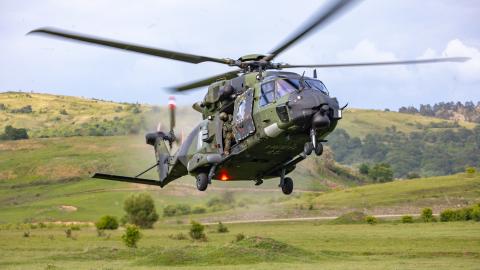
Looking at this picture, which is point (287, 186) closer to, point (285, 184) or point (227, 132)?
point (285, 184)

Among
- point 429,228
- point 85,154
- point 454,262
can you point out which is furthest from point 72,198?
point 454,262

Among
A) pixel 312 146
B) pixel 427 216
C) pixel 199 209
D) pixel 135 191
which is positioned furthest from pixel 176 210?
pixel 312 146

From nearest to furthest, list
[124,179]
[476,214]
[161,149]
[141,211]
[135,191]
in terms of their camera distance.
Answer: [124,179]
[161,149]
[476,214]
[141,211]
[135,191]

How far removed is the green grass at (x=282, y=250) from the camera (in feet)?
120

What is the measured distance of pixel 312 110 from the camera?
776 inches

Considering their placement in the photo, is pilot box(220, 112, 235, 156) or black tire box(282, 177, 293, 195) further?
black tire box(282, 177, 293, 195)

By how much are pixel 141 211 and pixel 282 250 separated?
3572 centimetres

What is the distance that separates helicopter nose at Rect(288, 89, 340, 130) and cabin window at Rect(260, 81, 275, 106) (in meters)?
0.95

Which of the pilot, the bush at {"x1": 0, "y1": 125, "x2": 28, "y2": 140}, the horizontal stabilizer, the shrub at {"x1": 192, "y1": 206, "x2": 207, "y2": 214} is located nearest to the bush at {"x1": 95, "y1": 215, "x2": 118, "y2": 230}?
the shrub at {"x1": 192, "y1": 206, "x2": 207, "y2": 214}

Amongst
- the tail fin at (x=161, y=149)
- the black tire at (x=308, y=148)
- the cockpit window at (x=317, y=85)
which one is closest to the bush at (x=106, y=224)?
the tail fin at (x=161, y=149)

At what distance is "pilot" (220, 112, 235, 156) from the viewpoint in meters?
22.9

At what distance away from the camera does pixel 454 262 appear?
36.0m

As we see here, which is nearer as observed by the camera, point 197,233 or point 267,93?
point 267,93

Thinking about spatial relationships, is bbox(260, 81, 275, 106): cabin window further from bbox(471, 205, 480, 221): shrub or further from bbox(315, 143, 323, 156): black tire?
bbox(471, 205, 480, 221): shrub
